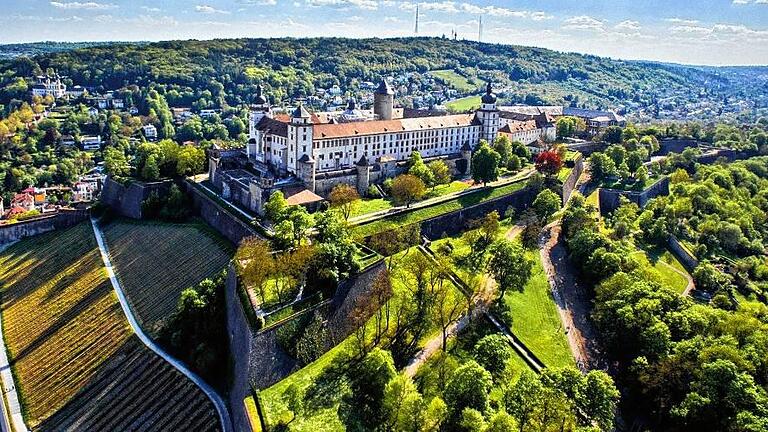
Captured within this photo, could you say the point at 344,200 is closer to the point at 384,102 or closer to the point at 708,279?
the point at 384,102

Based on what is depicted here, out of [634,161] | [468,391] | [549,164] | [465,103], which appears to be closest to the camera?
[468,391]

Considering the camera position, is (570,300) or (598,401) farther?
(570,300)

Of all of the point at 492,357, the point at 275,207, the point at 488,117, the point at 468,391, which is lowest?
the point at 492,357

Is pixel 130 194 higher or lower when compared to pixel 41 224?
higher

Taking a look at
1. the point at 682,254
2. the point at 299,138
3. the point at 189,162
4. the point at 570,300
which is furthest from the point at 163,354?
the point at 682,254

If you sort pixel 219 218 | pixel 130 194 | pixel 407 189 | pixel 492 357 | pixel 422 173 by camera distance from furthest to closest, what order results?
1. pixel 130 194
2. pixel 422 173
3. pixel 219 218
4. pixel 407 189
5. pixel 492 357

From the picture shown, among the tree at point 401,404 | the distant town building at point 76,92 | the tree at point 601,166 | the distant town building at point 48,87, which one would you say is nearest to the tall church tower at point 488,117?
the tree at point 601,166
